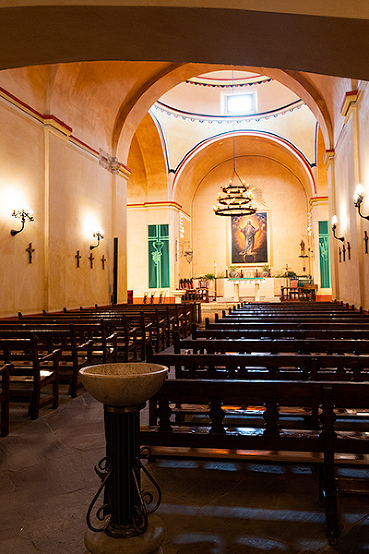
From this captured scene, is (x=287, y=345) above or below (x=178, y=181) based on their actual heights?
below

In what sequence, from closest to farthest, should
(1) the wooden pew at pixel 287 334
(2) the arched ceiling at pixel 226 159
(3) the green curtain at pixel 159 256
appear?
(1) the wooden pew at pixel 287 334, (3) the green curtain at pixel 159 256, (2) the arched ceiling at pixel 226 159

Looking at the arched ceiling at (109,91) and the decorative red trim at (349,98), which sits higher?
the arched ceiling at (109,91)

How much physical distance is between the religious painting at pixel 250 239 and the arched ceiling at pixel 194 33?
57.6ft

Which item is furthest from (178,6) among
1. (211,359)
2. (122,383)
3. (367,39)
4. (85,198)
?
(85,198)

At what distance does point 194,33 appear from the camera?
388 centimetres

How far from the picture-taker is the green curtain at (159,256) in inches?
718

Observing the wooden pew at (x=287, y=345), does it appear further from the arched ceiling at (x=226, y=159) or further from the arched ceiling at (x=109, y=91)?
the arched ceiling at (x=226, y=159)

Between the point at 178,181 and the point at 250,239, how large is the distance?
17.6 ft

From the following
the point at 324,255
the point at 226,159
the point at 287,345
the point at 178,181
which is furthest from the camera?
the point at 226,159

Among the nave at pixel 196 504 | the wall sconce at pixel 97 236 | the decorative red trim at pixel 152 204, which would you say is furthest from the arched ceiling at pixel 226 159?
the nave at pixel 196 504

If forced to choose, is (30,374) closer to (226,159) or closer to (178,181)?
(178,181)

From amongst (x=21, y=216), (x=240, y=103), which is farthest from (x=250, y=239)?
(x=21, y=216)

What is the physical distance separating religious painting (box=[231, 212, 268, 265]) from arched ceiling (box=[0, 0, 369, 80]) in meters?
17.6

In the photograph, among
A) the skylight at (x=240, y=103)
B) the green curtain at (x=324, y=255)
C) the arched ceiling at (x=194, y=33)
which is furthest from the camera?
the skylight at (x=240, y=103)
